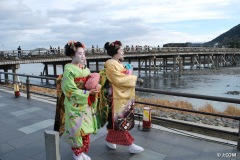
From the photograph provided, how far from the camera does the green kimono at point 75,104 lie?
2.70 m

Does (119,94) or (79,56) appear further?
(119,94)

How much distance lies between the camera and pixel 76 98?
→ 2738 mm

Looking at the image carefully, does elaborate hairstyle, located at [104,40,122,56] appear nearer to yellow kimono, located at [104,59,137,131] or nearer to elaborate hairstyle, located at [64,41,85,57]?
yellow kimono, located at [104,59,137,131]

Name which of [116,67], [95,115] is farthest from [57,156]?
[116,67]

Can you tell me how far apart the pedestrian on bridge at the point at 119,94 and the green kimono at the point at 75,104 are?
0.39 m

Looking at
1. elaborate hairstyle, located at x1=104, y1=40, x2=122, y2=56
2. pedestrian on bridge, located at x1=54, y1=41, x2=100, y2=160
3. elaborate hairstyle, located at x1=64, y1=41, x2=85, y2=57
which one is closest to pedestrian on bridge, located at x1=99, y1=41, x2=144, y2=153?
elaborate hairstyle, located at x1=104, y1=40, x2=122, y2=56

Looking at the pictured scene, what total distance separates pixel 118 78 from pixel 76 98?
64 centimetres

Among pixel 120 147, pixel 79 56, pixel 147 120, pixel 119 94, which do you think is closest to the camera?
pixel 79 56

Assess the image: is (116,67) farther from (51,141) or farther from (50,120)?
(50,120)

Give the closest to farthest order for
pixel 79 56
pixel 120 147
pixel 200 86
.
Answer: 1. pixel 79 56
2. pixel 120 147
3. pixel 200 86

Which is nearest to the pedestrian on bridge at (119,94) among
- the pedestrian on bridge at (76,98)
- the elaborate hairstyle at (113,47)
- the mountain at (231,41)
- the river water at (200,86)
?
the elaborate hairstyle at (113,47)

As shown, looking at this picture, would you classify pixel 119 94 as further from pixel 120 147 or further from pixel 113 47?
pixel 120 147

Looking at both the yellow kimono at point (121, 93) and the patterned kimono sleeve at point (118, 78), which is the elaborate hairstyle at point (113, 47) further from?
the patterned kimono sleeve at point (118, 78)

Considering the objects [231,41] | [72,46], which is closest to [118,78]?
[72,46]
